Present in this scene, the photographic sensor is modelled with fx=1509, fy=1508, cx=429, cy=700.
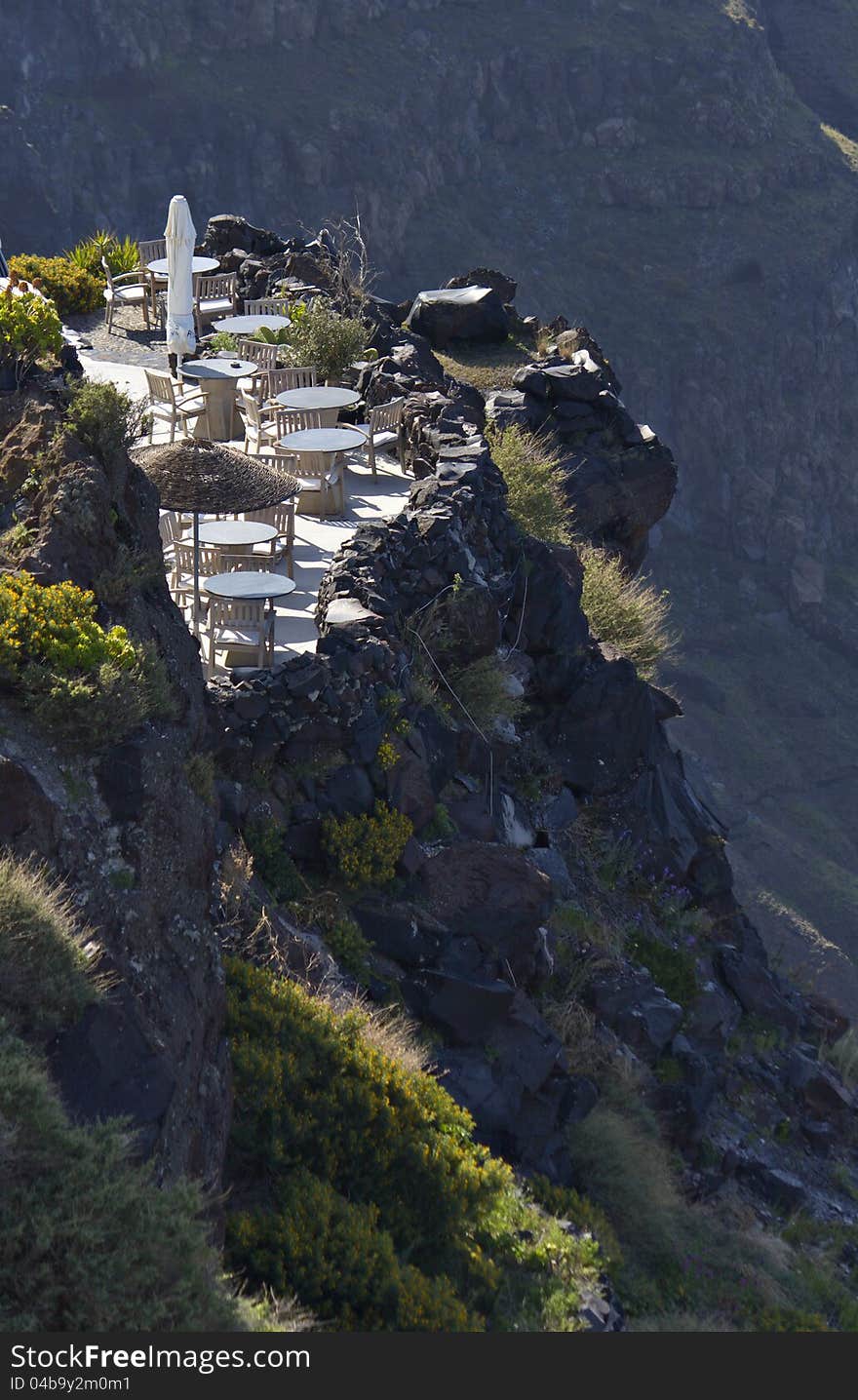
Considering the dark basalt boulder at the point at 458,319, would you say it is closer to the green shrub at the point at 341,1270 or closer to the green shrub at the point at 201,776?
the green shrub at the point at 201,776

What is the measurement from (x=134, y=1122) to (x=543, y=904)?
5.58 meters

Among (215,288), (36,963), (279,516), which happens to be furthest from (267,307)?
(36,963)

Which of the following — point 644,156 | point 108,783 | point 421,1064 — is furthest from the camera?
point 644,156

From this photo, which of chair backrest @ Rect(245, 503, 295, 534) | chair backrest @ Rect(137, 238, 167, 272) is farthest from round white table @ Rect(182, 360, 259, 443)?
chair backrest @ Rect(137, 238, 167, 272)

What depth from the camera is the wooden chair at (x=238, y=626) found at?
1116 cm

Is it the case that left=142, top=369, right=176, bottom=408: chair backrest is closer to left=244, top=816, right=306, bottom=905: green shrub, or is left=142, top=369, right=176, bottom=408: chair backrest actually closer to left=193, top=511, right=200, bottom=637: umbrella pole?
left=193, top=511, right=200, bottom=637: umbrella pole

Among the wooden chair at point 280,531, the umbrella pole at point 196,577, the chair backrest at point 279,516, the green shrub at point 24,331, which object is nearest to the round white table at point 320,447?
the wooden chair at point 280,531

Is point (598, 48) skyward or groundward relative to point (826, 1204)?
skyward

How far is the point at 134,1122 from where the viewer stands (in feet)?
20.0

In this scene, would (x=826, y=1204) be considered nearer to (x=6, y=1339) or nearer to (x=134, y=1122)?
(x=134, y=1122)

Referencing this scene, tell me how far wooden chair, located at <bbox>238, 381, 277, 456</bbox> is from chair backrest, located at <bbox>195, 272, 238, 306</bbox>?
5644 millimetres

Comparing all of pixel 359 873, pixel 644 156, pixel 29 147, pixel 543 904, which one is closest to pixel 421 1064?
pixel 359 873

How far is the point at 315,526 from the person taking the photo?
14.8m

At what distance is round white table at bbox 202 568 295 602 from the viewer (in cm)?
1112
